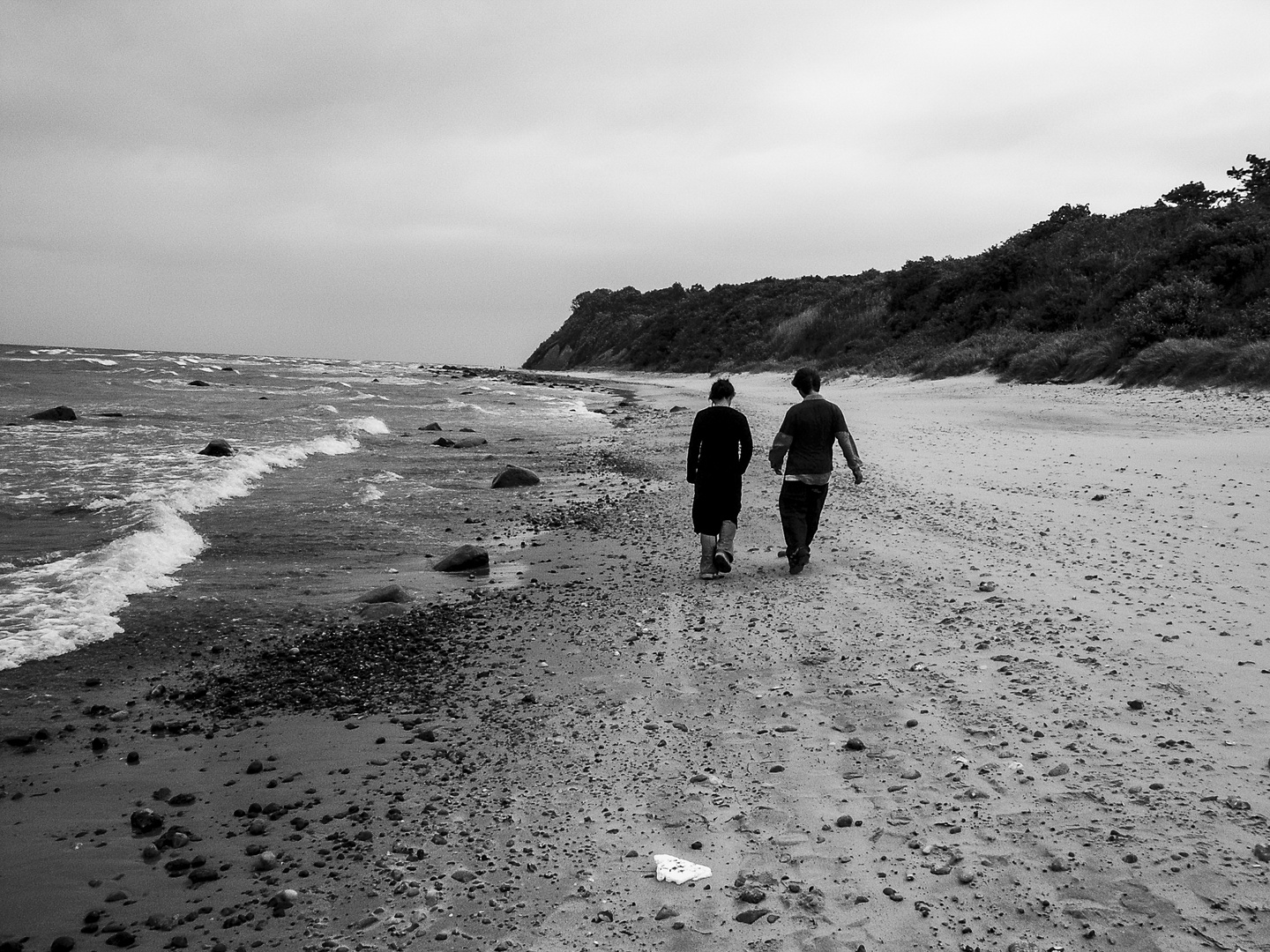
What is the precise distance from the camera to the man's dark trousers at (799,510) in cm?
786

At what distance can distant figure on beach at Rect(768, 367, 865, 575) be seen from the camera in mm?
7934

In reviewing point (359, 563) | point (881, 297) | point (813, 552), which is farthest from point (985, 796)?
point (881, 297)

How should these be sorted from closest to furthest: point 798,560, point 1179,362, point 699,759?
point 699,759
point 798,560
point 1179,362

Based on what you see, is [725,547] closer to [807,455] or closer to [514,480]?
[807,455]

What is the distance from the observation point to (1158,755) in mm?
4090

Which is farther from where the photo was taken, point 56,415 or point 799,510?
point 56,415

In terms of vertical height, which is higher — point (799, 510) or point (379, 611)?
point (799, 510)

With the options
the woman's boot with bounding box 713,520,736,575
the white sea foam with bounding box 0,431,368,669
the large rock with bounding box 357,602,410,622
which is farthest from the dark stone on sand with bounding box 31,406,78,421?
the woman's boot with bounding box 713,520,736,575

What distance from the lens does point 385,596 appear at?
7574 millimetres

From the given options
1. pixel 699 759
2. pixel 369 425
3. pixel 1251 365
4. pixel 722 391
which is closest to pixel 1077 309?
pixel 1251 365

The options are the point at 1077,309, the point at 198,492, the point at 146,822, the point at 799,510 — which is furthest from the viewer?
the point at 1077,309

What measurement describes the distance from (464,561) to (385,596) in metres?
1.28

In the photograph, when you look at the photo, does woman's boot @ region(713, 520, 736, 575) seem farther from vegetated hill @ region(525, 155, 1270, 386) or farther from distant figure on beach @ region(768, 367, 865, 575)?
vegetated hill @ region(525, 155, 1270, 386)

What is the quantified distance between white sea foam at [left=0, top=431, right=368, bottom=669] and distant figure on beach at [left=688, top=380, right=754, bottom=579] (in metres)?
4.79
